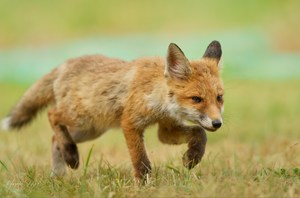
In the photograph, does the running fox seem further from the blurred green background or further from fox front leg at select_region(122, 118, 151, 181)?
the blurred green background

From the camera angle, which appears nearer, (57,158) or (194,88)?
(194,88)

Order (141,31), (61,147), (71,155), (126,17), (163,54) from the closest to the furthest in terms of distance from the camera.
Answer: (71,155)
(61,147)
(163,54)
(141,31)
(126,17)

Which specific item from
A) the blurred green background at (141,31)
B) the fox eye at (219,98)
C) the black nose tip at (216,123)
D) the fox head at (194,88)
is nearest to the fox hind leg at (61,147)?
the fox head at (194,88)

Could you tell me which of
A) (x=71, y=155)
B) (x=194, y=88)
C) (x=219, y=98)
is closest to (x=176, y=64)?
(x=194, y=88)

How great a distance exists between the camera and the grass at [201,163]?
509cm

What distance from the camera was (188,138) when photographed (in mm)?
6789

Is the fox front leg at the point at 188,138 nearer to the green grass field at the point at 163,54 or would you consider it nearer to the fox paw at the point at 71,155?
the green grass field at the point at 163,54

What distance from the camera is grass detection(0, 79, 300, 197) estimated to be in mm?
5094

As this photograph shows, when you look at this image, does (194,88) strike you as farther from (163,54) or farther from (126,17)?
(126,17)

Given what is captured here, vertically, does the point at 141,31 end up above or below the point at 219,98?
below

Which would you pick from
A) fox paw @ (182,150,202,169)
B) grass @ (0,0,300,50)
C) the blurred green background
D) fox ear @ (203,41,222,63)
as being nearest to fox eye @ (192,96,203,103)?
fox paw @ (182,150,202,169)

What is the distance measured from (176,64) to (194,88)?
1.13 feet

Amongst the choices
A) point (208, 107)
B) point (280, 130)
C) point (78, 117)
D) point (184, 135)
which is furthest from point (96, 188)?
point (280, 130)

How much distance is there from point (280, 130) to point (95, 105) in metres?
4.01
